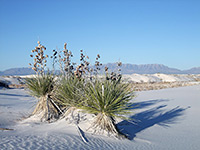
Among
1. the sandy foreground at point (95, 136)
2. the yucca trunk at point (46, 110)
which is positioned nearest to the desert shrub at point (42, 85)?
the yucca trunk at point (46, 110)

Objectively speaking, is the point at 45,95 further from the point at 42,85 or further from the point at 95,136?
the point at 95,136

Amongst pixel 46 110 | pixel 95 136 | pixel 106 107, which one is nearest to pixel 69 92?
pixel 46 110

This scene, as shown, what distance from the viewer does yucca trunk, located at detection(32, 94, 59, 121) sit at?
201 inches

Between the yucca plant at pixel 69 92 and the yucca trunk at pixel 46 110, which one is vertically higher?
the yucca plant at pixel 69 92

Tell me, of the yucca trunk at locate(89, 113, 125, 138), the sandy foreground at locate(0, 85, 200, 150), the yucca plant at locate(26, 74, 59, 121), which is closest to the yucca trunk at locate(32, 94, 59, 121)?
the yucca plant at locate(26, 74, 59, 121)

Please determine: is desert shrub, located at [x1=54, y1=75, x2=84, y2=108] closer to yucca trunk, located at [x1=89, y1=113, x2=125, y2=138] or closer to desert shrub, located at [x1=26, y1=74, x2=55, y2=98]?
desert shrub, located at [x1=26, y1=74, x2=55, y2=98]

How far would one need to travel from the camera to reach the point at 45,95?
211 inches

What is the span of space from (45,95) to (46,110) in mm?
384

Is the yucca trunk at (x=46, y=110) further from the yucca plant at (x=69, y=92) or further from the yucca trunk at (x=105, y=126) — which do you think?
the yucca trunk at (x=105, y=126)

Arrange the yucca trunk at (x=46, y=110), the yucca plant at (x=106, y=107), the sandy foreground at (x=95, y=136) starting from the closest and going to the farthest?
the sandy foreground at (x=95, y=136) → the yucca plant at (x=106, y=107) → the yucca trunk at (x=46, y=110)

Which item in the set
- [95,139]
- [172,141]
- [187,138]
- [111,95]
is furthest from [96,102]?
[187,138]

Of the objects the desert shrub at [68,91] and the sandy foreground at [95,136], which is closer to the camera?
the sandy foreground at [95,136]

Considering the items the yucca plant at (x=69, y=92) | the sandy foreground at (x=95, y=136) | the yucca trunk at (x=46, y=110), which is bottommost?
the sandy foreground at (x=95, y=136)

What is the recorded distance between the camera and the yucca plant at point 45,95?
→ 5160 millimetres
